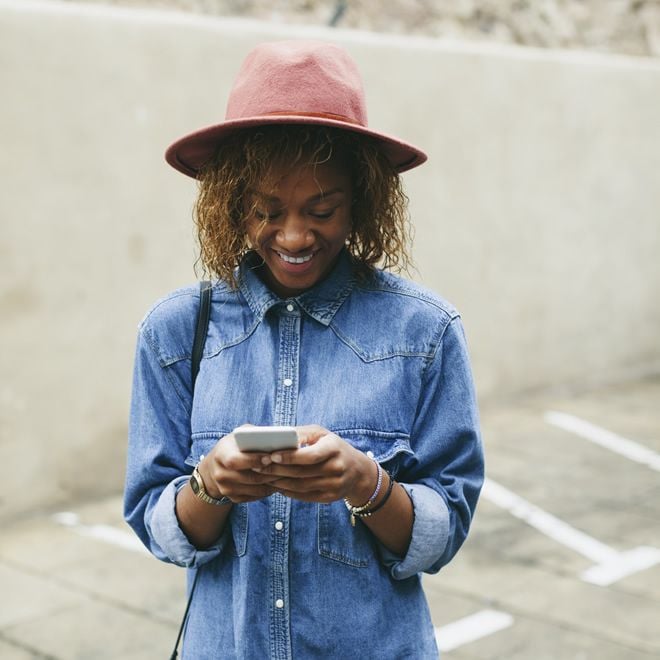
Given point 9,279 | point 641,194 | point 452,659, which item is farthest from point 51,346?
point 641,194

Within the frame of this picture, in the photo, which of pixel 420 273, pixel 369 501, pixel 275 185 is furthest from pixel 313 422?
pixel 420 273

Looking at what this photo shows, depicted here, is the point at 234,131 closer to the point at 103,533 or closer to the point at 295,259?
the point at 295,259

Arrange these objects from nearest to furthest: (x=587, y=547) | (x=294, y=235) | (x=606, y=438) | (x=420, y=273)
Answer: (x=294, y=235) → (x=587, y=547) → (x=420, y=273) → (x=606, y=438)

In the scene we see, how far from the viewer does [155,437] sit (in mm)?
1962

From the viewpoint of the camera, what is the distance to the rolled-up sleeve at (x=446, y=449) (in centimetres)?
Result: 191

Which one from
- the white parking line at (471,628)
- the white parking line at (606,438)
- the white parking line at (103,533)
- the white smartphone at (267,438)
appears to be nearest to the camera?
the white smartphone at (267,438)

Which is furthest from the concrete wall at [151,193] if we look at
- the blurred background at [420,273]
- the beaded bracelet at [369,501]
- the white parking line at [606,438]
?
the beaded bracelet at [369,501]

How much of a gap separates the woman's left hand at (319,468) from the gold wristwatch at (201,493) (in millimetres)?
155

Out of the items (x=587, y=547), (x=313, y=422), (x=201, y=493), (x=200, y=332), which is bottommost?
(x=587, y=547)

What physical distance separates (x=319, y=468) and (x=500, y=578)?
11.1ft

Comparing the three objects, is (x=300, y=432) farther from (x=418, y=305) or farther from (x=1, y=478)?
(x=1, y=478)

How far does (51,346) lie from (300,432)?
416 centimetres

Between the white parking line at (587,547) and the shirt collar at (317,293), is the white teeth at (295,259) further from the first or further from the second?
the white parking line at (587,547)

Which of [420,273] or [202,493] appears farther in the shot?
[420,273]
